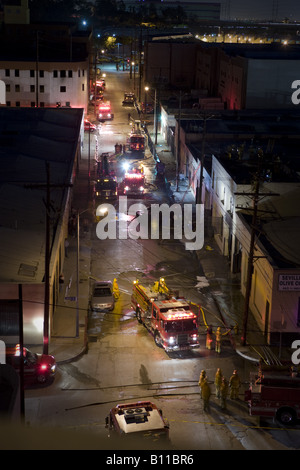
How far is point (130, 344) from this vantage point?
26.0 metres

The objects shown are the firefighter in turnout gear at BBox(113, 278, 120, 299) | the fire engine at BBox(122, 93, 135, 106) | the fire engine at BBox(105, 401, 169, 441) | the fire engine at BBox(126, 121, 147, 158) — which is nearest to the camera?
the fire engine at BBox(105, 401, 169, 441)

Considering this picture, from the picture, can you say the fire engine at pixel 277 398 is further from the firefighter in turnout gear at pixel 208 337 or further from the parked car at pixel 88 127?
the parked car at pixel 88 127

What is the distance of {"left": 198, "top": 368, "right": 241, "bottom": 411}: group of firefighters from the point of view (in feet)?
66.8

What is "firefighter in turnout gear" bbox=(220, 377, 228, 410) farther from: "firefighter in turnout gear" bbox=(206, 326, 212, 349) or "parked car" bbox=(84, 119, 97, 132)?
"parked car" bbox=(84, 119, 97, 132)

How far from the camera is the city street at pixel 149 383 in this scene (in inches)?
760

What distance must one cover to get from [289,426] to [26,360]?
8517 mm

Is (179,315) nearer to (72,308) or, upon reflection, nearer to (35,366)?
(72,308)

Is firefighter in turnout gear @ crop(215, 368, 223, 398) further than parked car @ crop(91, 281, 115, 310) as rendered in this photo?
No

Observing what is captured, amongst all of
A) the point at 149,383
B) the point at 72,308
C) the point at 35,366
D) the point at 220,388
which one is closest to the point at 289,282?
the point at 220,388

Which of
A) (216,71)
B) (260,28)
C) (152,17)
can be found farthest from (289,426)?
(152,17)

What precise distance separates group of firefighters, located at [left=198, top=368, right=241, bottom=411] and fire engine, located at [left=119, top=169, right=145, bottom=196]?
95.5ft

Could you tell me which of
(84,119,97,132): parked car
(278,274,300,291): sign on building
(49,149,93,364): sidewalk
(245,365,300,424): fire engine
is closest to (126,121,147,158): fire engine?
(84,119,97,132): parked car

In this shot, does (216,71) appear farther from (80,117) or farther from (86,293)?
(86,293)

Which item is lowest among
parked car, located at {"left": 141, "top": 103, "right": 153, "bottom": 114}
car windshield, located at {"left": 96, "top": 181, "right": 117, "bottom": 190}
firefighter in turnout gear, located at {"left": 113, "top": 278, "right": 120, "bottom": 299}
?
firefighter in turnout gear, located at {"left": 113, "top": 278, "right": 120, "bottom": 299}
